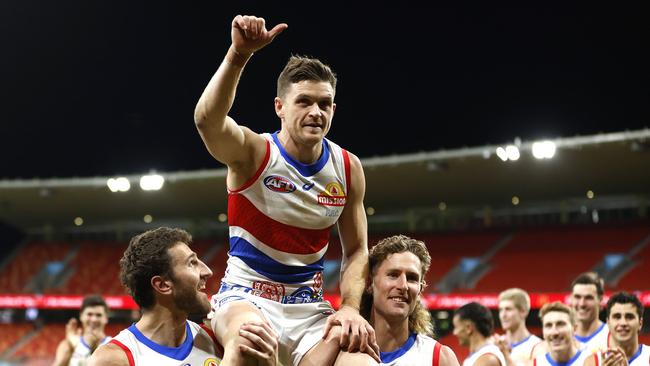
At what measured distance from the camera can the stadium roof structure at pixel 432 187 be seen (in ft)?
62.3

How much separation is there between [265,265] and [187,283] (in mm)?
422

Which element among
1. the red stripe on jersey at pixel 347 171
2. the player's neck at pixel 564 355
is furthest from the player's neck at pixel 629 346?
the red stripe on jersey at pixel 347 171

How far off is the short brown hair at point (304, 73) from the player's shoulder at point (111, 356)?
59.8 inches

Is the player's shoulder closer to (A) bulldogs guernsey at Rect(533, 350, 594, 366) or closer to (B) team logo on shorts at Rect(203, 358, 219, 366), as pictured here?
(B) team logo on shorts at Rect(203, 358, 219, 366)

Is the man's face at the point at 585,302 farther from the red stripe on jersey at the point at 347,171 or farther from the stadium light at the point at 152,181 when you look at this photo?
the stadium light at the point at 152,181

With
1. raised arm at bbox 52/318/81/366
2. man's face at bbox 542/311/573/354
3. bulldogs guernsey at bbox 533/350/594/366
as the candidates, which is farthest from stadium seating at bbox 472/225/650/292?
raised arm at bbox 52/318/81/366

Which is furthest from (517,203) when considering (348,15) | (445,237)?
(348,15)

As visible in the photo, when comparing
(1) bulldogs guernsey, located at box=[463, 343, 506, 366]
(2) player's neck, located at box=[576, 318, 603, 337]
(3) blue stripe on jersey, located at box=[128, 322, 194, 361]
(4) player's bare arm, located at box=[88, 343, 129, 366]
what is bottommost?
(4) player's bare arm, located at box=[88, 343, 129, 366]

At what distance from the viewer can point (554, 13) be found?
23578 mm

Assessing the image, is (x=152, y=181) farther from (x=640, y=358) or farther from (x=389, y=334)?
(x=389, y=334)

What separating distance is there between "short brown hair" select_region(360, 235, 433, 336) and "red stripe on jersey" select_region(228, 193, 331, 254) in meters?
0.49

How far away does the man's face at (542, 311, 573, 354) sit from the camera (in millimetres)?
8258

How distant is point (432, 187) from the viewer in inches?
888

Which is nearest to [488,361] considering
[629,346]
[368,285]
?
[629,346]
